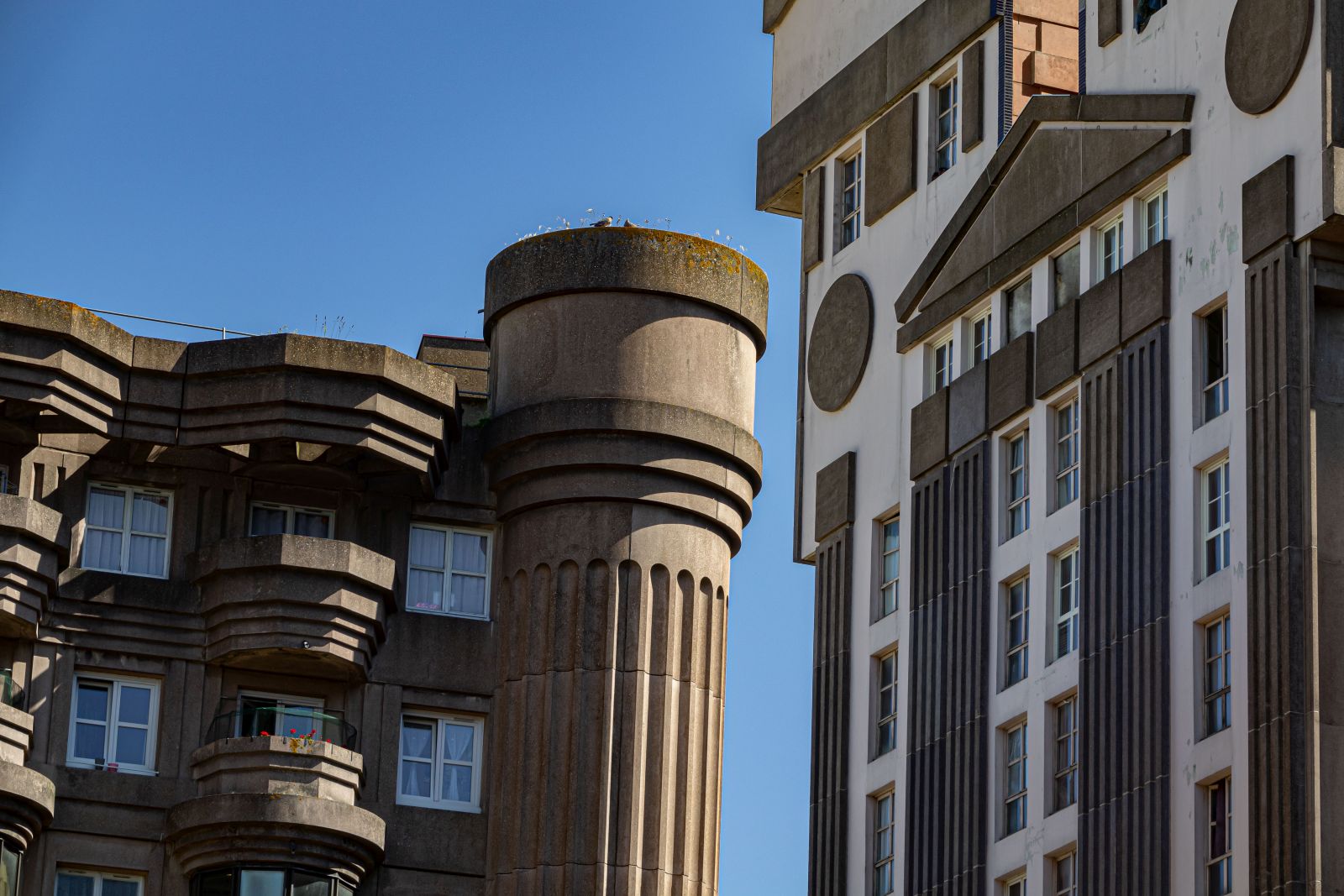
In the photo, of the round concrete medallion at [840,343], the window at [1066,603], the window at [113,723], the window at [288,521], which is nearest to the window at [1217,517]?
the window at [1066,603]

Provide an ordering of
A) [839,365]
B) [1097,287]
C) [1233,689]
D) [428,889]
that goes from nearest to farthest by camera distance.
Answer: [1233,689] → [1097,287] → [428,889] → [839,365]

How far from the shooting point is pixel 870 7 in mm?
72125

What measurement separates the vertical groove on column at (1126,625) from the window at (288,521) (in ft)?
52.7

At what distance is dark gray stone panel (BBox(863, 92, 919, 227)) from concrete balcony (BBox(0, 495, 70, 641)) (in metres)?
18.0

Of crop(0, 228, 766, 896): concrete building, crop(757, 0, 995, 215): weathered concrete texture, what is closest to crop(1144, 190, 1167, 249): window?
crop(757, 0, 995, 215): weathered concrete texture

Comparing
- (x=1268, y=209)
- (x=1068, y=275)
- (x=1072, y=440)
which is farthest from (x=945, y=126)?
(x=1268, y=209)

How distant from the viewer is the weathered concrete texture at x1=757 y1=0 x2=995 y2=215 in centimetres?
6844

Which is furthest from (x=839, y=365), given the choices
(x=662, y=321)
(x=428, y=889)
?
(x=428, y=889)

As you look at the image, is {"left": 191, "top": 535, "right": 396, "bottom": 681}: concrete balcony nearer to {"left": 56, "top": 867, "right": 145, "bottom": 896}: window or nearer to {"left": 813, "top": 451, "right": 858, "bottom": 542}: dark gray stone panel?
{"left": 56, "top": 867, "right": 145, "bottom": 896}: window

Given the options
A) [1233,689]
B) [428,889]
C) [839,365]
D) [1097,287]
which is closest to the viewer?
[1233,689]

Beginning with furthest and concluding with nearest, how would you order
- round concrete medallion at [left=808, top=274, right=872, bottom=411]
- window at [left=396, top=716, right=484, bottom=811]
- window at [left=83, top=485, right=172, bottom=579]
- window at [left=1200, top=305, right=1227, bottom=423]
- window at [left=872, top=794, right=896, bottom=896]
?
round concrete medallion at [left=808, top=274, right=872, bottom=411]
window at [left=83, top=485, right=172, bottom=579]
window at [left=396, top=716, right=484, bottom=811]
window at [left=872, top=794, right=896, bottom=896]
window at [left=1200, top=305, right=1227, bottom=423]

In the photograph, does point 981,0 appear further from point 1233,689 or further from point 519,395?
point 1233,689

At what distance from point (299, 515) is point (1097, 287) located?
56.3ft

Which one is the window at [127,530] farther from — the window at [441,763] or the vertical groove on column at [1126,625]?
the vertical groove on column at [1126,625]
